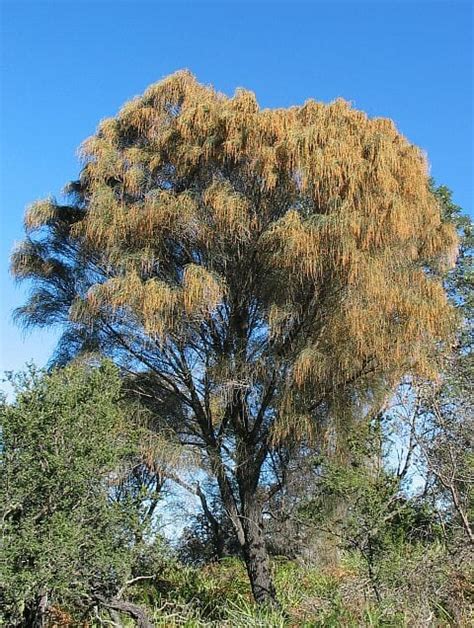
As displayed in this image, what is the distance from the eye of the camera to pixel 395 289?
5.78m

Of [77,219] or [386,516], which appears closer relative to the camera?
[386,516]

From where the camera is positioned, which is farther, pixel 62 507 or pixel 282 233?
pixel 282 233

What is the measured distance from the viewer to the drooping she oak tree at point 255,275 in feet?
18.7

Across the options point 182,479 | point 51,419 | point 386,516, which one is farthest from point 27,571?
point 182,479

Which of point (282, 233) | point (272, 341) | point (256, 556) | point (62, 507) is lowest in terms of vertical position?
point (256, 556)

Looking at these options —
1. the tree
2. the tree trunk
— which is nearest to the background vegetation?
the tree trunk

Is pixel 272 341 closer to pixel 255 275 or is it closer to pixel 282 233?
pixel 255 275

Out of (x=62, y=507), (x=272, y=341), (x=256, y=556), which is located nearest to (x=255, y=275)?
(x=272, y=341)

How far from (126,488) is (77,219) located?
323cm

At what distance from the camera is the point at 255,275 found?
6258 mm

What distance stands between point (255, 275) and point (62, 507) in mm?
3107

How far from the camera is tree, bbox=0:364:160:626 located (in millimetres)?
3521

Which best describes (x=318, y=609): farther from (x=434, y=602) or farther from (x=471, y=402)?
(x=471, y=402)

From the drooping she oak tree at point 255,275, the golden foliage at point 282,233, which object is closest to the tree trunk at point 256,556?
the drooping she oak tree at point 255,275
